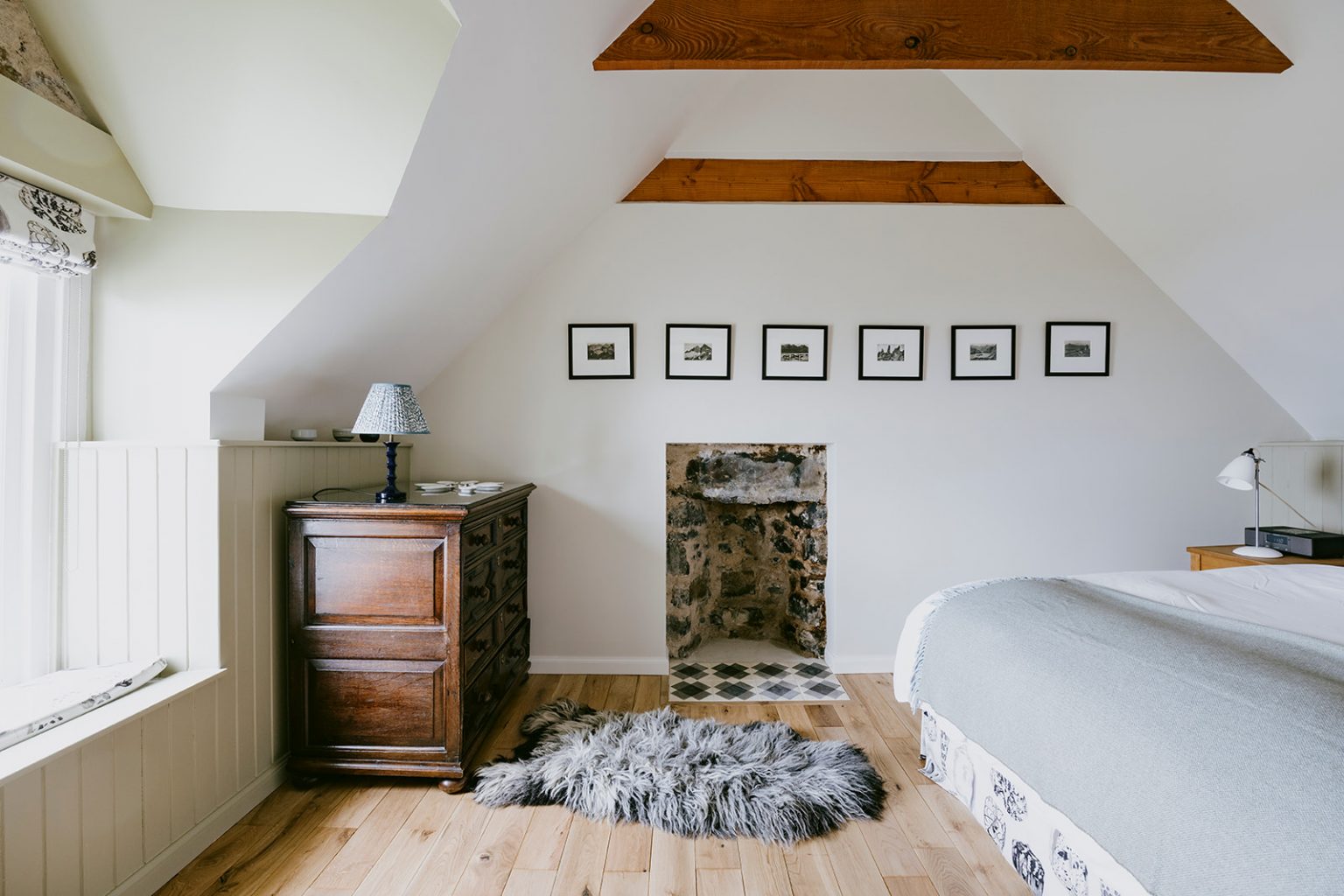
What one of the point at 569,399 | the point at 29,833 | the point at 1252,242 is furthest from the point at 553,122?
the point at 1252,242

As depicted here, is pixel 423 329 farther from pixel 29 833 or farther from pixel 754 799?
pixel 754 799

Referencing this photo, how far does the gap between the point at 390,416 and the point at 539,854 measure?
1.42 m

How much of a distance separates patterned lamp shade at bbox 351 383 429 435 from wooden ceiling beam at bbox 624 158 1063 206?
1.54 metres

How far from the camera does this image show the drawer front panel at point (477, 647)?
2180 mm

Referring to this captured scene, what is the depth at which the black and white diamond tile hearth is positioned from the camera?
2898mm

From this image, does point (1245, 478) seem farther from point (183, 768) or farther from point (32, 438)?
point (32, 438)

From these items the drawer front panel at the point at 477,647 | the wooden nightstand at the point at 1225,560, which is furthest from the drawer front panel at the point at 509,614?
the wooden nightstand at the point at 1225,560

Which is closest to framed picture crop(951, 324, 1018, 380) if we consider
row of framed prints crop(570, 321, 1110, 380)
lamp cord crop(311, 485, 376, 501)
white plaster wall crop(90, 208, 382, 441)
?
row of framed prints crop(570, 321, 1110, 380)

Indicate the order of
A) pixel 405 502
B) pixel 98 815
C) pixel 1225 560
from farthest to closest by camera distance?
pixel 1225 560 → pixel 405 502 → pixel 98 815

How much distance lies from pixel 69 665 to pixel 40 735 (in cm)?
49

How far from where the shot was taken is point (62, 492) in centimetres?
180

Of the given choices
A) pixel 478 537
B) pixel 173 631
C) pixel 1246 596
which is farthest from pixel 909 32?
pixel 173 631

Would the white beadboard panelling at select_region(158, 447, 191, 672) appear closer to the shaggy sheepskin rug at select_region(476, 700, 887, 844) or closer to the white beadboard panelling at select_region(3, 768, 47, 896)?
the white beadboard panelling at select_region(3, 768, 47, 896)

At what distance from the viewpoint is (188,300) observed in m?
1.91
